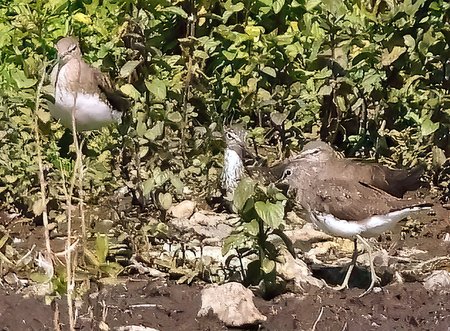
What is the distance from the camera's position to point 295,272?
5527 mm

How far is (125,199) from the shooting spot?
22.4ft

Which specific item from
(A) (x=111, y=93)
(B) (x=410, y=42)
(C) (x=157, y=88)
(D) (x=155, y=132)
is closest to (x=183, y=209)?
(D) (x=155, y=132)

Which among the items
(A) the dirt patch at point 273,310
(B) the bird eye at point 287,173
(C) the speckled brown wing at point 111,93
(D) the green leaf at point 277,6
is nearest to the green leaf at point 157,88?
(C) the speckled brown wing at point 111,93

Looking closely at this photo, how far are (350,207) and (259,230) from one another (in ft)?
2.07

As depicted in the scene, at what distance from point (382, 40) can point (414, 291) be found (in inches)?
80.9

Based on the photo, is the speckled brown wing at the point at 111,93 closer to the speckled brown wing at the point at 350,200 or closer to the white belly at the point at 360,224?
the speckled brown wing at the point at 350,200

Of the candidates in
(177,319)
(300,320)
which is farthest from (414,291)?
(177,319)

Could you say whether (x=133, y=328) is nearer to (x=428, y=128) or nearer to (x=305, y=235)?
(x=305, y=235)

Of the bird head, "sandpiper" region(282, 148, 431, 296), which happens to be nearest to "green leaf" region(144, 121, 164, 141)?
"sandpiper" region(282, 148, 431, 296)

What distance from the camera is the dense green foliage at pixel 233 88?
6254mm

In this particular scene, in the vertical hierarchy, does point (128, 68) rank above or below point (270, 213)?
above

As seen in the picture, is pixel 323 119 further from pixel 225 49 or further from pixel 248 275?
pixel 248 275

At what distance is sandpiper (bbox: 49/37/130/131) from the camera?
261 inches

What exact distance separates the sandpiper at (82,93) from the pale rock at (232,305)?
179cm
